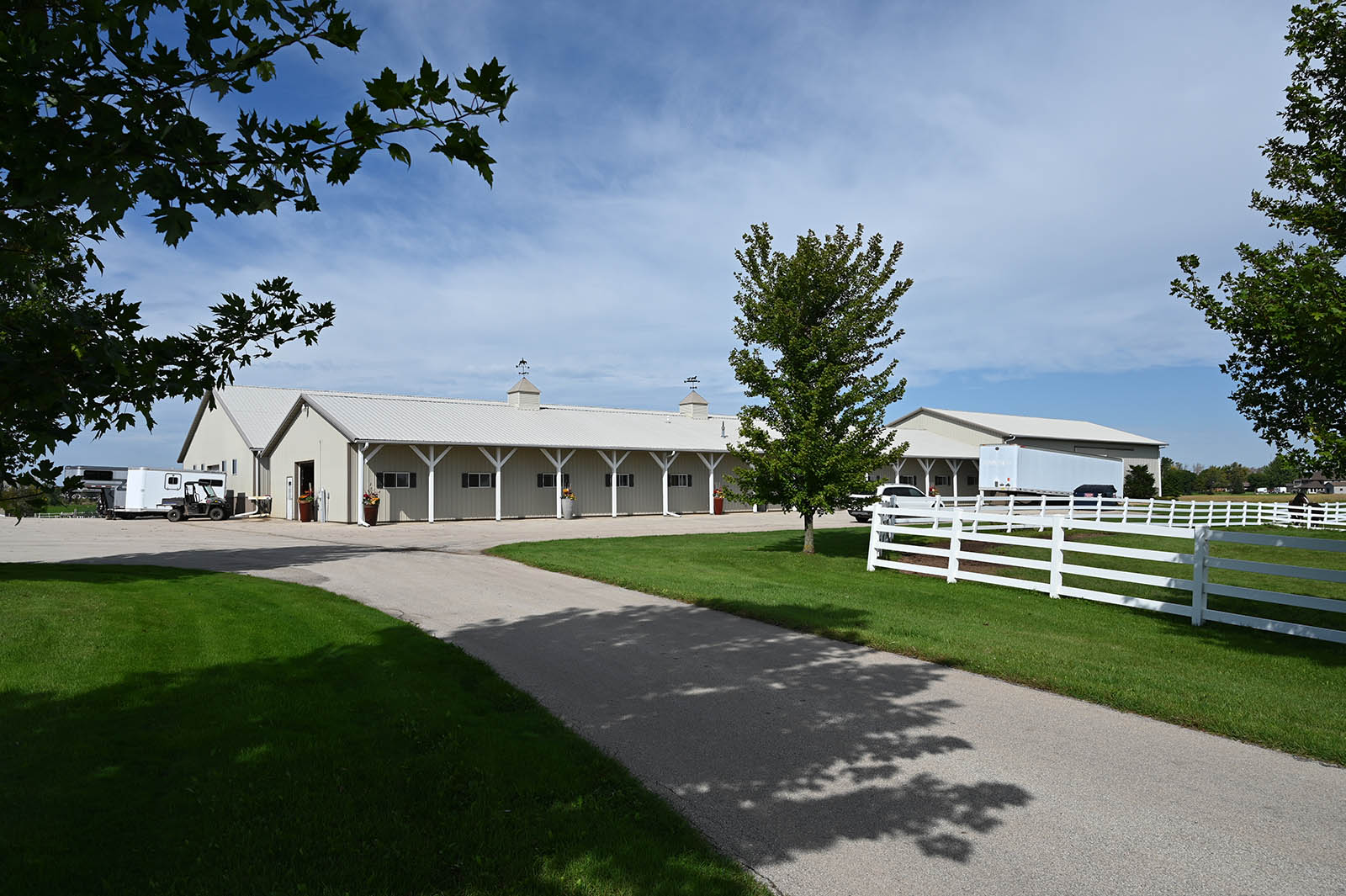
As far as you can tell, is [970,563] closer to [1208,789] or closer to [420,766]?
[1208,789]

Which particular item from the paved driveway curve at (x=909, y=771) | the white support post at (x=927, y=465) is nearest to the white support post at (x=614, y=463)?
the white support post at (x=927, y=465)

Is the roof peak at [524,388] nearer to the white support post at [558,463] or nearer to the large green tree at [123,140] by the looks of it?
the white support post at [558,463]

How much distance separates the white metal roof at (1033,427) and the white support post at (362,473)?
117 ft

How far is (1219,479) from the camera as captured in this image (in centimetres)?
9031

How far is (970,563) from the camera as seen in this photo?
57.1 feet

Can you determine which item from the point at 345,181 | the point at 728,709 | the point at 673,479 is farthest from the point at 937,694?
the point at 673,479

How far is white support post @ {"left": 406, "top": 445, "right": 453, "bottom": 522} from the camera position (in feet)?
101

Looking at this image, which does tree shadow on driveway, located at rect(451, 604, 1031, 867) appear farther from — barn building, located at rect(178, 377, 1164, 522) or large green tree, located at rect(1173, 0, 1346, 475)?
barn building, located at rect(178, 377, 1164, 522)

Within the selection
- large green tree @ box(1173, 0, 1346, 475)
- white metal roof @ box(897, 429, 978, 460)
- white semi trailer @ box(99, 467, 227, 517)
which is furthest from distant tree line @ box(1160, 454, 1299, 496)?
white semi trailer @ box(99, 467, 227, 517)

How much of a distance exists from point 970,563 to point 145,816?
15.9m

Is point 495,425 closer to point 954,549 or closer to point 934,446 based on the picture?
point 954,549

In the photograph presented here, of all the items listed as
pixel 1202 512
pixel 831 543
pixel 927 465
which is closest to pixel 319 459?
pixel 831 543

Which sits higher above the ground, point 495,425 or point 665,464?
point 495,425

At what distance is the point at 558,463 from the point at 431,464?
17.9 ft
